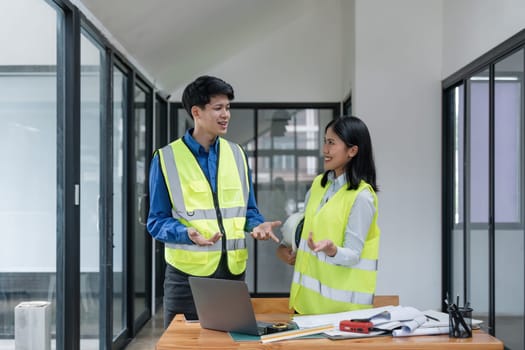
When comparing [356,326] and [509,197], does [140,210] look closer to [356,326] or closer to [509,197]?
[509,197]

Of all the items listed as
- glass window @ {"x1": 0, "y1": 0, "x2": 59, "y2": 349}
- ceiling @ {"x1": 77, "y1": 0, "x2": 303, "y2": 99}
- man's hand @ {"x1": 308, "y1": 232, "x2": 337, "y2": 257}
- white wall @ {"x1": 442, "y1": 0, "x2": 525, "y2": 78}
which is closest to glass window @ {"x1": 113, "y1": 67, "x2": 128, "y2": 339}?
ceiling @ {"x1": 77, "y1": 0, "x2": 303, "y2": 99}

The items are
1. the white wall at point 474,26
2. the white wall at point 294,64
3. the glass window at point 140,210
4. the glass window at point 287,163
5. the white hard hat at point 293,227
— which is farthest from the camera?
the glass window at point 287,163

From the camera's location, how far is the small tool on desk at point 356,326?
2139mm

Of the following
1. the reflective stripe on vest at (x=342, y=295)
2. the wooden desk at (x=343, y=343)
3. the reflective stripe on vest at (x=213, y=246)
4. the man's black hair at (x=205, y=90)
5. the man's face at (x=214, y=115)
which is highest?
the man's black hair at (x=205, y=90)

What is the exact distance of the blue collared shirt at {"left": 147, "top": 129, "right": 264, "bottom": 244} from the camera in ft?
8.75

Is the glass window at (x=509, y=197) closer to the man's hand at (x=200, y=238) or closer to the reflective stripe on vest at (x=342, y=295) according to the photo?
the reflective stripe on vest at (x=342, y=295)

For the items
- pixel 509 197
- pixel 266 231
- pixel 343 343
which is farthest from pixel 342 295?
pixel 509 197

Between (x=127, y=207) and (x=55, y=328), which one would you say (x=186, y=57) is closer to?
(x=127, y=207)

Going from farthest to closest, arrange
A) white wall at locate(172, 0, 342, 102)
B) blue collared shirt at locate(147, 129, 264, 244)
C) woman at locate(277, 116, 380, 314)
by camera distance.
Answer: white wall at locate(172, 0, 342, 102), blue collared shirt at locate(147, 129, 264, 244), woman at locate(277, 116, 380, 314)

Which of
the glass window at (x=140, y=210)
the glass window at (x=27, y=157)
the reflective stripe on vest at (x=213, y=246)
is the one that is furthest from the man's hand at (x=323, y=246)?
the glass window at (x=140, y=210)

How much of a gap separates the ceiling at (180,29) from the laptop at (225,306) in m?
2.33

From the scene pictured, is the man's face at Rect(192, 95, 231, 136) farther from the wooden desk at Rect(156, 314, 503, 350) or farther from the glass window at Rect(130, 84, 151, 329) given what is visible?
the glass window at Rect(130, 84, 151, 329)

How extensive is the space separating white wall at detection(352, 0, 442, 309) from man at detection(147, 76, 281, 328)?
3.85 metres

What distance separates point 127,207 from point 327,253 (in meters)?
3.90
